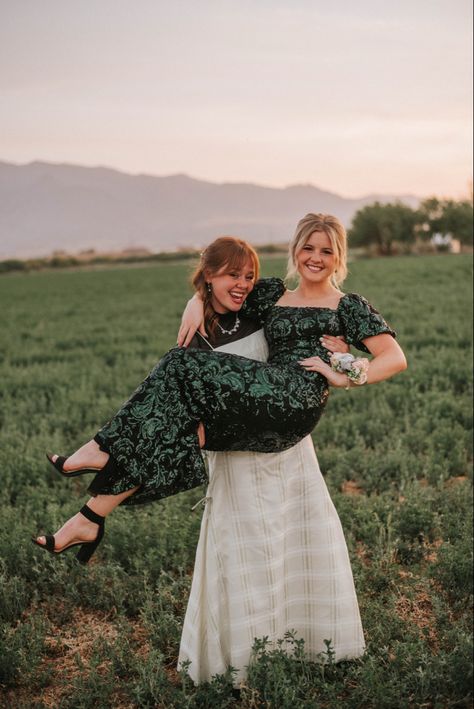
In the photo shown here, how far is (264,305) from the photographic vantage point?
3.87 meters

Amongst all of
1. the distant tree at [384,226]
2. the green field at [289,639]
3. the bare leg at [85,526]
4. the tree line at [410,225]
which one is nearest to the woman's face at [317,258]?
the bare leg at [85,526]

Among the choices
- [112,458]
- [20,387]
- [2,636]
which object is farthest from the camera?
[20,387]

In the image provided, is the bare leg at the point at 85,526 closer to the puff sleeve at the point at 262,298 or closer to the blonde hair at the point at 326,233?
the puff sleeve at the point at 262,298

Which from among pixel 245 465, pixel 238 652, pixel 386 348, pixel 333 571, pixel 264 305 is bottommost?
pixel 238 652

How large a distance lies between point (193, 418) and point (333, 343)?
2.95 ft

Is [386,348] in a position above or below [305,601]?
above

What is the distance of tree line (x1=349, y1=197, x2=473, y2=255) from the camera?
71.0 meters

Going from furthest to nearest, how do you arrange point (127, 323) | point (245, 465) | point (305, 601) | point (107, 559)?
1. point (127, 323)
2. point (107, 559)
3. point (305, 601)
4. point (245, 465)

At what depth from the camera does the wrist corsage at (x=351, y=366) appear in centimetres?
352

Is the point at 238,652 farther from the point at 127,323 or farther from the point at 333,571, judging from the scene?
the point at 127,323

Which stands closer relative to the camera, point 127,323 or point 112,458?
point 112,458

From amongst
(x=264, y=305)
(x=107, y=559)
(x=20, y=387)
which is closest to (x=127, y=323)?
(x=20, y=387)

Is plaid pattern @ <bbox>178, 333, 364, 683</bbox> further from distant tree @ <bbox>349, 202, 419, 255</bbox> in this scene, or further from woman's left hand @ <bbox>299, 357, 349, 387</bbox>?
distant tree @ <bbox>349, 202, 419, 255</bbox>

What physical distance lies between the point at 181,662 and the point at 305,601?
0.77m
